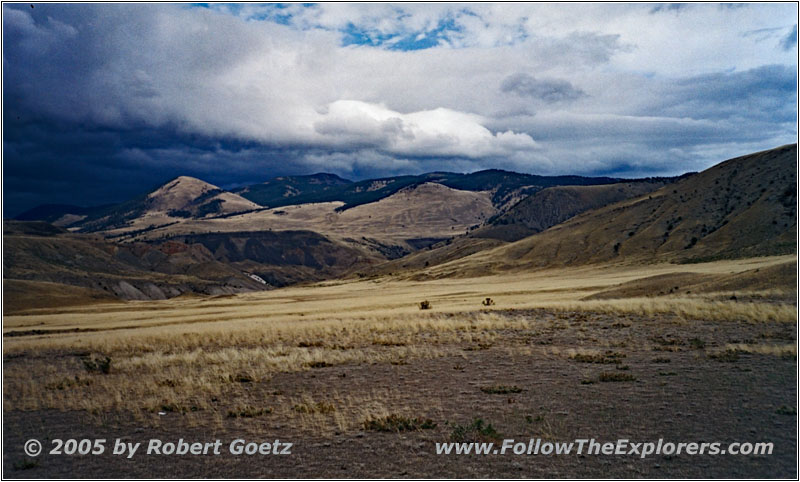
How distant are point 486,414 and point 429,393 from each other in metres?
2.33

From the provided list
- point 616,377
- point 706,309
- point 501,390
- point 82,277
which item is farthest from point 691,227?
point 82,277

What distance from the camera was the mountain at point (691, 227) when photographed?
86.4m

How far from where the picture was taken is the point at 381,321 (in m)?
30.3

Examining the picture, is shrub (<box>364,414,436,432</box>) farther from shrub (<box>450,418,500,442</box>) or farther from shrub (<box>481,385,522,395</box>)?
shrub (<box>481,385,522,395</box>)

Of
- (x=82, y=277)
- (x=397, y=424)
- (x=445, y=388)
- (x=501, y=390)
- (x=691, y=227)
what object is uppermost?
(x=691, y=227)

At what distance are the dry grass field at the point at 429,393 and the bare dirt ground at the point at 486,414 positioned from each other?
5 cm

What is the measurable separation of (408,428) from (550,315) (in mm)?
20569

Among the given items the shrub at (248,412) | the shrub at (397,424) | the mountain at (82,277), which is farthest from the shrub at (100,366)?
the mountain at (82,277)

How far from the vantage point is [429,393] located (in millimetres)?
13859

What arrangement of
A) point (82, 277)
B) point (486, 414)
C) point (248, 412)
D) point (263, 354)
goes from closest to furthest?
point (486, 414), point (248, 412), point (263, 354), point (82, 277)

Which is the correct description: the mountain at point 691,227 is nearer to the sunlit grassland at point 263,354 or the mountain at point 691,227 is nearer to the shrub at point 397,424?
the sunlit grassland at point 263,354

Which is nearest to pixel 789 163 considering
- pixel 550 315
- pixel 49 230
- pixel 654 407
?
pixel 550 315

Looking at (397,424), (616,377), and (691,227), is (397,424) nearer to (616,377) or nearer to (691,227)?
(616,377)

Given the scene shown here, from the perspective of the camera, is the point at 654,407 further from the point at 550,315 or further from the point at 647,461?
the point at 550,315
